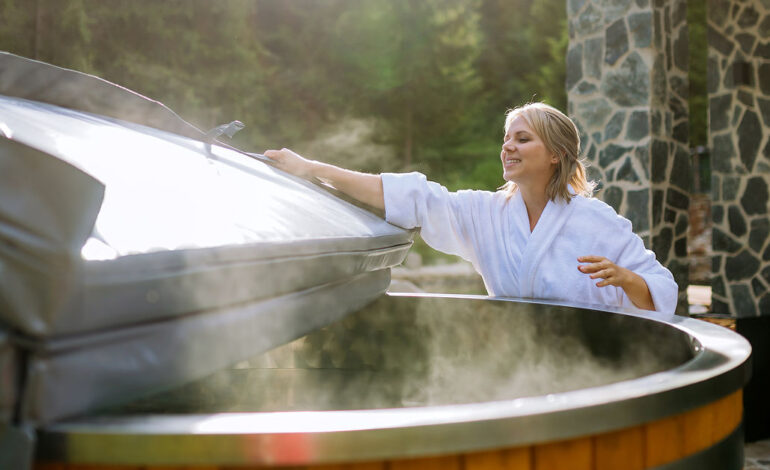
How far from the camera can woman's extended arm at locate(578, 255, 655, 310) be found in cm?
185

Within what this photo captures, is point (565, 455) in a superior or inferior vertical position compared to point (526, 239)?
inferior

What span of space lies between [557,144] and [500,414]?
63.7 inches

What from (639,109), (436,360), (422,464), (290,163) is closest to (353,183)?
(290,163)

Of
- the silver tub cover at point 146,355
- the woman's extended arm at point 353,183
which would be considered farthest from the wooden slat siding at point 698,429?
the woman's extended arm at point 353,183

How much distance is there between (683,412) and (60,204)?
786mm

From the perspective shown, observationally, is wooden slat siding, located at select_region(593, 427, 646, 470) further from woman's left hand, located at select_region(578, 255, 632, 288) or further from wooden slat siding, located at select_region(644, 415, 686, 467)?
woman's left hand, located at select_region(578, 255, 632, 288)

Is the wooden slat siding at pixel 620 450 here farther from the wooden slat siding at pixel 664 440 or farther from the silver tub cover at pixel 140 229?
the silver tub cover at pixel 140 229

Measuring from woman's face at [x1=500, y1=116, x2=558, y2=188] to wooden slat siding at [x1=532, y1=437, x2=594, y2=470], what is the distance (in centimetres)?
145

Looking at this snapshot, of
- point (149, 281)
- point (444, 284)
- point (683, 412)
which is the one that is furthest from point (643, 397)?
point (444, 284)

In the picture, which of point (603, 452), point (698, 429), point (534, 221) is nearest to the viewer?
point (603, 452)

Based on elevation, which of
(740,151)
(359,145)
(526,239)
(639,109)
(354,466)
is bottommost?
(354,466)

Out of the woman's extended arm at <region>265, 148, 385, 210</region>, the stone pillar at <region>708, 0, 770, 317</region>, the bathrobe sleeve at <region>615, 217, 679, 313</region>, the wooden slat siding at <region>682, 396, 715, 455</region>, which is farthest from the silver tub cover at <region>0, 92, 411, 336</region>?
the stone pillar at <region>708, 0, 770, 317</region>

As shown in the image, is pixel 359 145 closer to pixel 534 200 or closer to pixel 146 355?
pixel 534 200

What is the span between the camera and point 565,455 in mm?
830
